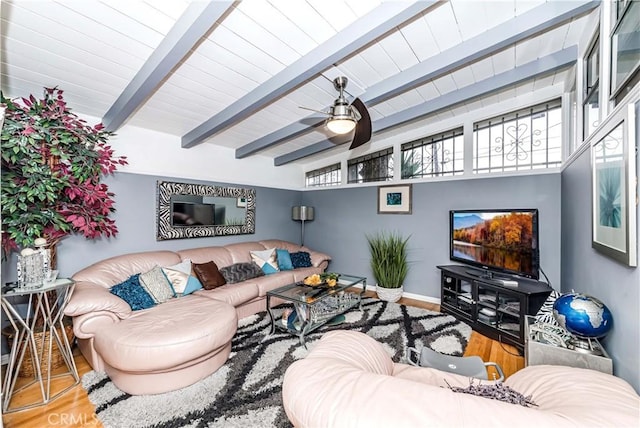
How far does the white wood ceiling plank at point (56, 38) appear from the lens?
167cm

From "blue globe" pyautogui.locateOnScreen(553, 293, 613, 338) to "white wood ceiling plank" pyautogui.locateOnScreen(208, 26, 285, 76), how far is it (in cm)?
268

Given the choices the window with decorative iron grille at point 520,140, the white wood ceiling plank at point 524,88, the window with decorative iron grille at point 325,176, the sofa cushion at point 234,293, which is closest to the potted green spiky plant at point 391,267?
the window with decorative iron grille at point 520,140

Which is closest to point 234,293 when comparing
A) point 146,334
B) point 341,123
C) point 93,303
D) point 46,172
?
point 146,334

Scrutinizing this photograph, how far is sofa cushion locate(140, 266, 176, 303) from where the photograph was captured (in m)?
2.77

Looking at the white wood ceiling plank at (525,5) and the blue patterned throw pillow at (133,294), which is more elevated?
the white wood ceiling plank at (525,5)

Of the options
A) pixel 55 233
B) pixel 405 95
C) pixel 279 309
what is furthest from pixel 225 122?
pixel 279 309

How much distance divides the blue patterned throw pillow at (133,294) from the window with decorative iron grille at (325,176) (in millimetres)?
3621

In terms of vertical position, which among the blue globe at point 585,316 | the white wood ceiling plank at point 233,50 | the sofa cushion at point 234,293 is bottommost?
the sofa cushion at point 234,293

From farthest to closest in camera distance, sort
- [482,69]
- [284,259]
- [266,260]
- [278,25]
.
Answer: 1. [284,259]
2. [266,260]
3. [482,69]
4. [278,25]

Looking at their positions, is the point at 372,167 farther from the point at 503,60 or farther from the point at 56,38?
the point at 56,38

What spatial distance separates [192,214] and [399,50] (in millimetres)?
3340

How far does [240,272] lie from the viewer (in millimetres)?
3721

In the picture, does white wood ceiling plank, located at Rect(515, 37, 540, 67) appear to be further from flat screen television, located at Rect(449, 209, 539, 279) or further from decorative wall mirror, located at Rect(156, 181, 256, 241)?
decorative wall mirror, located at Rect(156, 181, 256, 241)

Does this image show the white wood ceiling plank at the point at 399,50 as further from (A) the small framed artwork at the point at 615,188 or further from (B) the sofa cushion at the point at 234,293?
(B) the sofa cushion at the point at 234,293
